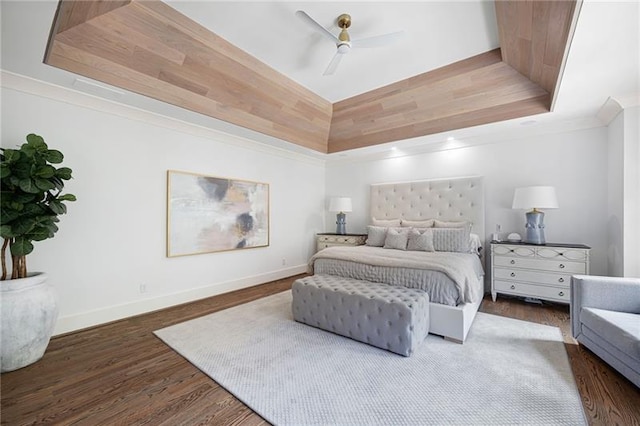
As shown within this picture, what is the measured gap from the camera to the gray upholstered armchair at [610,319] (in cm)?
190

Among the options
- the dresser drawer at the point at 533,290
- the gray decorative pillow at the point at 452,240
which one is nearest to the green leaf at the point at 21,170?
the gray decorative pillow at the point at 452,240

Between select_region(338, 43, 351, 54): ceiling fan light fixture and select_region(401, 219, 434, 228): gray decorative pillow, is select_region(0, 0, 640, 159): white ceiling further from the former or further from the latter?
select_region(401, 219, 434, 228): gray decorative pillow

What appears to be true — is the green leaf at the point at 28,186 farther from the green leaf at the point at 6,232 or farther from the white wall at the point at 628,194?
the white wall at the point at 628,194

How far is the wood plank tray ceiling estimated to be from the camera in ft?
7.69

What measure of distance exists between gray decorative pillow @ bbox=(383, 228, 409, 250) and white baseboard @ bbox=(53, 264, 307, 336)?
2.39 metres

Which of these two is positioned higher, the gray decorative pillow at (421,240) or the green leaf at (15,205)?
the green leaf at (15,205)

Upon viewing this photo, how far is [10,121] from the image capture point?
266 cm

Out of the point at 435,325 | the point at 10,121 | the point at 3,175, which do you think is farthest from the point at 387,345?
the point at 10,121

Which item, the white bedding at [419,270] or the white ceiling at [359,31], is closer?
the white ceiling at [359,31]

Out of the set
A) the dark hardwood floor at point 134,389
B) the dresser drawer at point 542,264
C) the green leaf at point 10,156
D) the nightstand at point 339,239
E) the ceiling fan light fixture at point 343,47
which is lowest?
the dark hardwood floor at point 134,389

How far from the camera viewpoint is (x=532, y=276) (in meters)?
3.64

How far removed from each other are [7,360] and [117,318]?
1.10 metres

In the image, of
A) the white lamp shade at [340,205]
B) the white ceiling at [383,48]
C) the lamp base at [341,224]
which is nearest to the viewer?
the white ceiling at [383,48]

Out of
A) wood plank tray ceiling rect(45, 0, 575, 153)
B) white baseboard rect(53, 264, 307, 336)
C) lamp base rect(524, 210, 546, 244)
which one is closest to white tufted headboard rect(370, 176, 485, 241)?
lamp base rect(524, 210, 546, 244)
